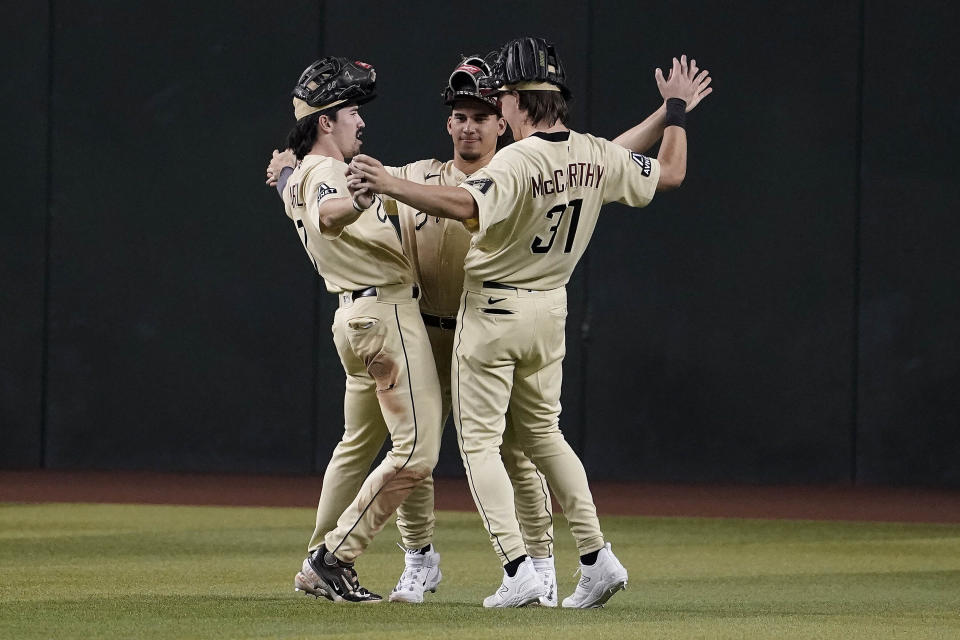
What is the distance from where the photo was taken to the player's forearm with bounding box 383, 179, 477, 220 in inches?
166

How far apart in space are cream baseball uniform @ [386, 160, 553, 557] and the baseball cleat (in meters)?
0.04

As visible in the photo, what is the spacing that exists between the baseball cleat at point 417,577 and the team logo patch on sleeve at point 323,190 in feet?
4.38

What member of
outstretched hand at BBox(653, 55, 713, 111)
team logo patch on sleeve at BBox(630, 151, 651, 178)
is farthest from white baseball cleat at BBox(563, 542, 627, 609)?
outstretched hand at BBox(653, 55, 713, 111)

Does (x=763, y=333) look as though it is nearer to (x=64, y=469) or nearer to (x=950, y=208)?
(x=950, y=208)

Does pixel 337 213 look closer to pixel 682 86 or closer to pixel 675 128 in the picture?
pixel 675 128

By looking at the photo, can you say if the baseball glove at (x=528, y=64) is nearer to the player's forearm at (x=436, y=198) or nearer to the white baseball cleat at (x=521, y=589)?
the player's forearm at (x=436, y=198)

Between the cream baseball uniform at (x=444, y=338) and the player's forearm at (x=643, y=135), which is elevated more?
the player's forearm at (x=643, y=135)

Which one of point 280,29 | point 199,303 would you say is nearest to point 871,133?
point 280,29

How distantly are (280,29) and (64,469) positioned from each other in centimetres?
372

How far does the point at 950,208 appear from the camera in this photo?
1061 centimetres

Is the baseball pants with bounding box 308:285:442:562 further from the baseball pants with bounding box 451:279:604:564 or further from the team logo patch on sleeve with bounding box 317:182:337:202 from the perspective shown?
the team logo patch on sleeve with bounding box 317:182:337:202

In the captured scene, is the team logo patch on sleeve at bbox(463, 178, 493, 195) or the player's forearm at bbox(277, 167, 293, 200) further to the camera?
the player's forearm at bbox(277, 167, 293, 200)

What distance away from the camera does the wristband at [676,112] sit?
197 inches

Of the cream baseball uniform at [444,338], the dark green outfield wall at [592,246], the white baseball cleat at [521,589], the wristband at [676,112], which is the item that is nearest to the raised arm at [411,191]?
the cream baseball uniform at [444,338]
